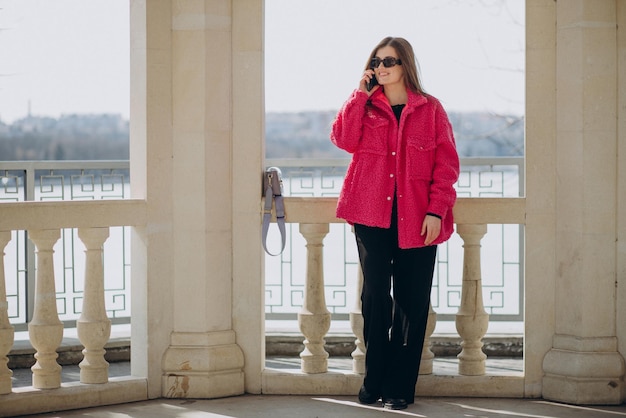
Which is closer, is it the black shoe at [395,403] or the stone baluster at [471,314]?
the black shoe at [395,403]

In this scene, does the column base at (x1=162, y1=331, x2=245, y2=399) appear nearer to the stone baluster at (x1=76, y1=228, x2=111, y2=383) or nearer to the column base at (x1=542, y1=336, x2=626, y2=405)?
the stone baluster at (x1=76, y1=228, x2=111, y2=383)

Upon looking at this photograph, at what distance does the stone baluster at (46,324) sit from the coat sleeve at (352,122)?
1529 mm

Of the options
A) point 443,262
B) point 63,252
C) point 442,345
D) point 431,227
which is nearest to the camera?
point 431,227

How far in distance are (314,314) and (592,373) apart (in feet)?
4.93

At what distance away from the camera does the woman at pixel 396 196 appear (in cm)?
546

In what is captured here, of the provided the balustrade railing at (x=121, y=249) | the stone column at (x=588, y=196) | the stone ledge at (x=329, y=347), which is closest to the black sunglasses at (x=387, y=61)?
the stone column at (x=588, y=196)

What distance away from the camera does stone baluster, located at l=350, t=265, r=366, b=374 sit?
5957 mm

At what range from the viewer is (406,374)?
5.62 metres

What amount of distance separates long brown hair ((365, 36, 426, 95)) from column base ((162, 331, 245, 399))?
1.66 meters

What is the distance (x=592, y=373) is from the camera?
5.71 meters

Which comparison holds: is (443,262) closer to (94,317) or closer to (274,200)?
(274,200)

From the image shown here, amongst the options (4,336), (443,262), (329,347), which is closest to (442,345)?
(329,347)

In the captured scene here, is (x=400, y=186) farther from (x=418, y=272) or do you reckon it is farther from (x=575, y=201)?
(x=575, y=201)

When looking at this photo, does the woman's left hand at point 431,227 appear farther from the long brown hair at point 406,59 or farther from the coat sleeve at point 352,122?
the long brown hair at point 406,59
